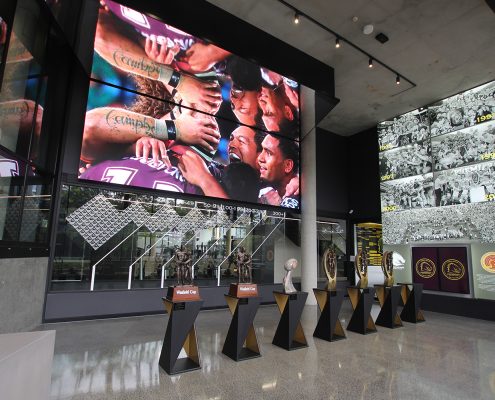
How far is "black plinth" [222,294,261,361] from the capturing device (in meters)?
3.86

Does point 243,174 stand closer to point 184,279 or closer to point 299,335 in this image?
point 184,279

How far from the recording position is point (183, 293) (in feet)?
11.9

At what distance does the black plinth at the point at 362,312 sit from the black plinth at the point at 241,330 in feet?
6.99

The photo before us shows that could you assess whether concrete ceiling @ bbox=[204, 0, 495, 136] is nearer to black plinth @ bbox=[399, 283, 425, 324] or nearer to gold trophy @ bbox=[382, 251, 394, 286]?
gold trophy @ bbox=[382, 251, 394, 286]

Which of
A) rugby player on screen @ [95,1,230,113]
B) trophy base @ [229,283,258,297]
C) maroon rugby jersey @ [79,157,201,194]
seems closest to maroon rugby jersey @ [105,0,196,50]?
rugby player on screen @ [95,1,230,113]

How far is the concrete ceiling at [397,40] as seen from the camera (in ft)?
18.0

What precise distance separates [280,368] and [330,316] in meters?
1.48

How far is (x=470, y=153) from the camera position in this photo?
754cm

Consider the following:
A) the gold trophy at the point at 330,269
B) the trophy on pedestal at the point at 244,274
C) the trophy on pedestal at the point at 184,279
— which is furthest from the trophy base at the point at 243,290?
the gold trophy at the point at 330,269

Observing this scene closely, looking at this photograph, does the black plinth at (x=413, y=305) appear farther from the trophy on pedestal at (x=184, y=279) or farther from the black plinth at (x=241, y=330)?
the trophy on pedestal at (x=184, y=279)

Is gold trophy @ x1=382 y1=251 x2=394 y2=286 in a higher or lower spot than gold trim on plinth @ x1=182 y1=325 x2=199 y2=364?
higher

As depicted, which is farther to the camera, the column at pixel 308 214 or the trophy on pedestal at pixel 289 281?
the column at pixel 308 214

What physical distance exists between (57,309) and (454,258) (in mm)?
8512

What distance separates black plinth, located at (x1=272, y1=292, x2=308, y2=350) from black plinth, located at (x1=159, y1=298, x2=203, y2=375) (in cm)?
131
